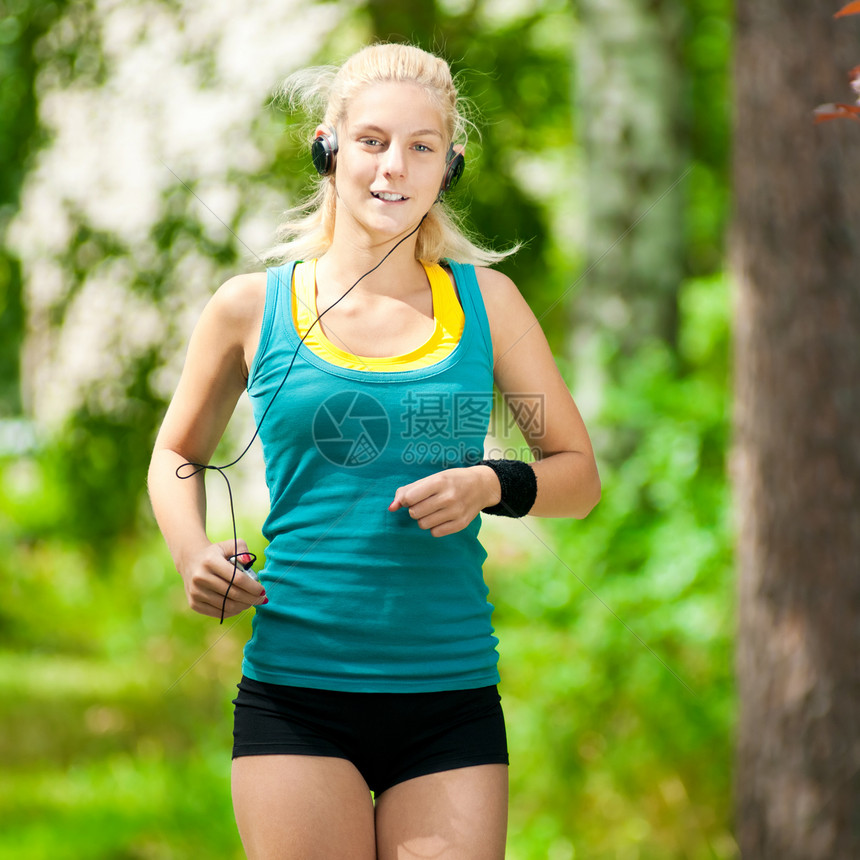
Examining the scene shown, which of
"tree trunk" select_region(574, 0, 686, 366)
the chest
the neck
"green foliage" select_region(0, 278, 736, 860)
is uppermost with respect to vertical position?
"tree trunk" select_region(574, 0, 686, 366)

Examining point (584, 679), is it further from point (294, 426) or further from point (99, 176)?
point (99, 176)

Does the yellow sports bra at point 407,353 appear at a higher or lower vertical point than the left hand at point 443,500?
higher

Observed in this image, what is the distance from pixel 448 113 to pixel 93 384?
4550mm

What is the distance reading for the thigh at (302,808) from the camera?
4.98 ft

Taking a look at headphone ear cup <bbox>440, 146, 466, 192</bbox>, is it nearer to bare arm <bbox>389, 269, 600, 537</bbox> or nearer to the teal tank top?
bare arm <bbox>389, 269, 600, 537</bbox>

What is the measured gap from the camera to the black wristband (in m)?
1.63

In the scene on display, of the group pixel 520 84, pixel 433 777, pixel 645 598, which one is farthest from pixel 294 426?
pixel 520 84

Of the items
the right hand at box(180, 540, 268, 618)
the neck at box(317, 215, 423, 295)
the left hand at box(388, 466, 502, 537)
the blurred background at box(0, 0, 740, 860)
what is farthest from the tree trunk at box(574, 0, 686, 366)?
the right hand at box(180, 540, 268, 618)

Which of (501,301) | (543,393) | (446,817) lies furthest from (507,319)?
(446,817)

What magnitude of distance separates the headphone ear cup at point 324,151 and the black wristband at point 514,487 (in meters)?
0.57

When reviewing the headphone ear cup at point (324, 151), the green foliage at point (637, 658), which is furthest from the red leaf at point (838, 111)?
the green foliage at point (637, 658)

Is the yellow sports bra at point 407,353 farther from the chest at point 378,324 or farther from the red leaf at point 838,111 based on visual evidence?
the red leaf at point 838,111

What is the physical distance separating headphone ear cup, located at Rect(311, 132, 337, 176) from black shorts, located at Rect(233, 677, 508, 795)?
0.86 metres

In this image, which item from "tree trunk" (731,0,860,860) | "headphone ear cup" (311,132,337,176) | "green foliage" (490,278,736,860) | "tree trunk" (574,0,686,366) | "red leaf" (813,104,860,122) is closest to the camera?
"red leaf" (813,104,860,122)
